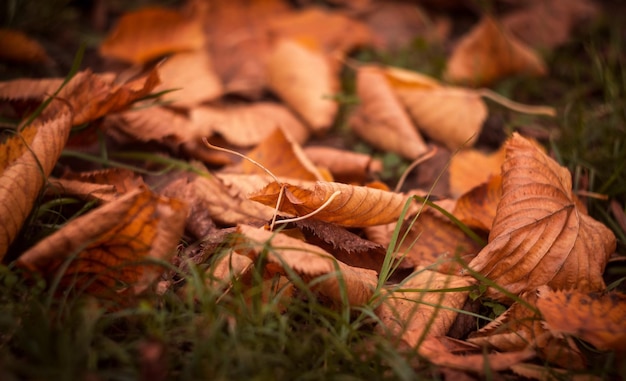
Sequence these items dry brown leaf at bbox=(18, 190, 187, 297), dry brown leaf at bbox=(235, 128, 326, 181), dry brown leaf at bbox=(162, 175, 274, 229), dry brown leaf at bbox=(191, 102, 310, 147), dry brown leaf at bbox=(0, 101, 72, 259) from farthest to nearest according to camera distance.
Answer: dry brown leaf at bbox=(191, 102, 310, 147) → dry brown leaf at bbox=(235, 128, 326, 181) → dry brown leaf at bbox=(162, 175, 274, 229) → dry brown leaf at bbox=(0, 101, 72, 259) → dry brown leaf at bbox=(18, 190, 187, 297)

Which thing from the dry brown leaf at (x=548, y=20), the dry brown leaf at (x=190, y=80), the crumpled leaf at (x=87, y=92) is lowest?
the dry brown leaf at (x=190, y=80)

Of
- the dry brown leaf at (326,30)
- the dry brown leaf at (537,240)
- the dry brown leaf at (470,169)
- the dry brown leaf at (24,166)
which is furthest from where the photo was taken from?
the dry brown leaf at (326,30)

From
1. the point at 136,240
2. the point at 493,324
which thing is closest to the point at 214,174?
the point at 136,240

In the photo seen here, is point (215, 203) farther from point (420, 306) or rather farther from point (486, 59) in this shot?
point (486, 59)

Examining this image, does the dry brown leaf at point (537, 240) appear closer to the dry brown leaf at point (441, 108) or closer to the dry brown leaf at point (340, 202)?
the dry brown leaf at point (340, 202)

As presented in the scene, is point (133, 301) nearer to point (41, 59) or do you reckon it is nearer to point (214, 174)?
point (214, 174)

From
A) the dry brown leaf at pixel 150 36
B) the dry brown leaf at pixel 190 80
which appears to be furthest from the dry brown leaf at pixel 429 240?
the dry brown leaf at pixel 150 36

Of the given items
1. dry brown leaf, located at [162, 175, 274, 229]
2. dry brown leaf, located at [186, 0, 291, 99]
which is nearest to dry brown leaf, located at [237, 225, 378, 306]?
dry brown leaf, located at [162, 175, 274, 229]

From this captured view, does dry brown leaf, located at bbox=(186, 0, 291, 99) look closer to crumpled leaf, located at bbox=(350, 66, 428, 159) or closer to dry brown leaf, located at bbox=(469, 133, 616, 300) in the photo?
crumpled leaf, located at bbox=(350, 66, 428, 159)
